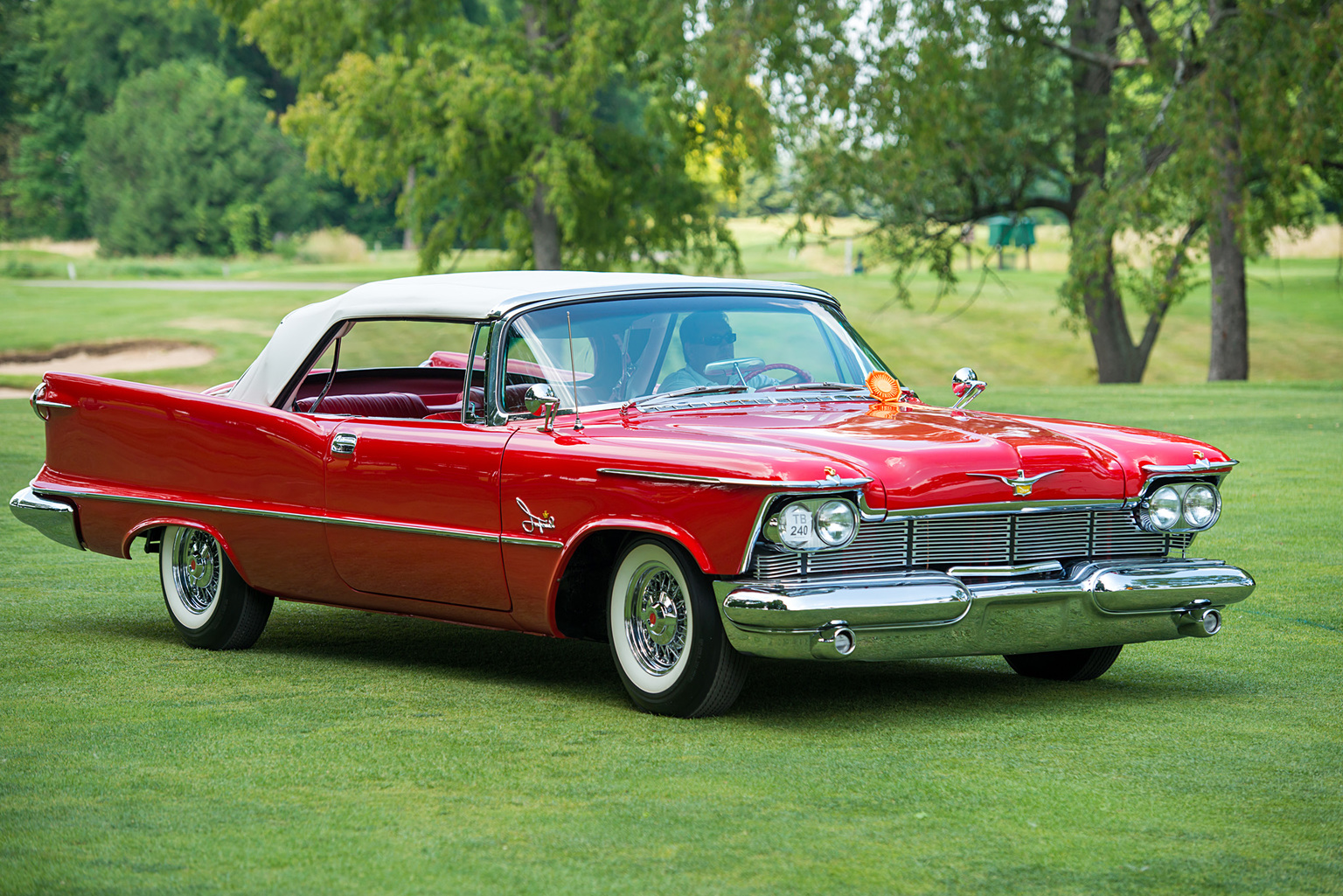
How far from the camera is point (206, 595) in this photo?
7723mm

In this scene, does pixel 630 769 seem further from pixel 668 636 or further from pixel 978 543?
pixel 978 543

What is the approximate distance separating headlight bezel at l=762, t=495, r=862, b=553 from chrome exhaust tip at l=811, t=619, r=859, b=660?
10.7 inches

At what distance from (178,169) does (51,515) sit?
199 ft

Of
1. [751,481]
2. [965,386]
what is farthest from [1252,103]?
[751,481]

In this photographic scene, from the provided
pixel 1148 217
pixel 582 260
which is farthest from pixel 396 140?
pixel 1148 217

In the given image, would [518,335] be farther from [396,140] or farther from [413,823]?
[396,140]

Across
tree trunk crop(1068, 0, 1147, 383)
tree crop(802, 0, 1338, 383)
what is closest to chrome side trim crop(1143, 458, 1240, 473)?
tree crop(802, 0, 1338, 383)

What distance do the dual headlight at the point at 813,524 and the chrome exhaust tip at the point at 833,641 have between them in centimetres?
27

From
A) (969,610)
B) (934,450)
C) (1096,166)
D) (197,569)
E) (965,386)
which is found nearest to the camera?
(969,610)

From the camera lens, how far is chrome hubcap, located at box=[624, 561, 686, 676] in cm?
596

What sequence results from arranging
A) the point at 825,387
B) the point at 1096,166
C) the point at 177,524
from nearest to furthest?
the point at 825,387, the point at 177,524, the point at 1096,166

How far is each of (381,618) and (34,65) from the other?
75309 millimetres

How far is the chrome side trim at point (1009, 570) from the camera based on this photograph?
5.85m

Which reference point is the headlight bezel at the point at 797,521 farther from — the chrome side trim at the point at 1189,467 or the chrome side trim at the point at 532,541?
the chrome side trim at the point at 1189,467
